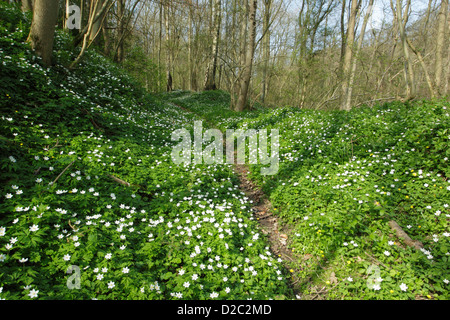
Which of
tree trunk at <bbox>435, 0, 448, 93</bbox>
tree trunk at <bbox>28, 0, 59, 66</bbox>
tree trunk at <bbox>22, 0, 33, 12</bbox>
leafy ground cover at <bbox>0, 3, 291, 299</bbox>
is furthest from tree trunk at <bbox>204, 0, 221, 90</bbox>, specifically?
leafy ground cover at <bbox>0, 3, 291, 299</bbox>

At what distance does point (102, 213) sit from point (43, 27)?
5.86 metres

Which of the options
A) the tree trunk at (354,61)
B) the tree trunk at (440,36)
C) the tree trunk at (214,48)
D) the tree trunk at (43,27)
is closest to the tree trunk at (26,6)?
the tree trunk at (43,27)

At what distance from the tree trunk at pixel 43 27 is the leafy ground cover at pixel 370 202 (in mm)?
6724

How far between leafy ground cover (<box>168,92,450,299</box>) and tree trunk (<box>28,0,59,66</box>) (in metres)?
6.72

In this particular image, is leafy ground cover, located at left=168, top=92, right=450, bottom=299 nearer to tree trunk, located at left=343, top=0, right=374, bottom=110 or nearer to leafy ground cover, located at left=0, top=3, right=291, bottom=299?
leafy ground cover, located at left=0, top=3, right=291, bottom=299

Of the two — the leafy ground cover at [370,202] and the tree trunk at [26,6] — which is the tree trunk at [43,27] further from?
the leafy ground cover at [370,202]

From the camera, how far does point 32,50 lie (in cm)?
605

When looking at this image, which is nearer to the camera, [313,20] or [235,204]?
[235,204]

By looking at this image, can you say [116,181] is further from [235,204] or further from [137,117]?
[137,117]

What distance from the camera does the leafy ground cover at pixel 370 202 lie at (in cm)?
274

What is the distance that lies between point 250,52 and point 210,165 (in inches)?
294

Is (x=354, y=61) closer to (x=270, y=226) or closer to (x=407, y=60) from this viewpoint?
(x=407, y=60)

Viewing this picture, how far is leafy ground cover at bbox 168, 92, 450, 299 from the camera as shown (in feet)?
9.00

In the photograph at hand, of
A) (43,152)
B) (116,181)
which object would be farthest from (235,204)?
(43,152)
